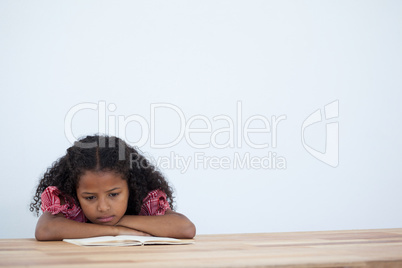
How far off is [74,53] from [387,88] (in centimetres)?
179

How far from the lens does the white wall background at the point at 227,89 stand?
259cm

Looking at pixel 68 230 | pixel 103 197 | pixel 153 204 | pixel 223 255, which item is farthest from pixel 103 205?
pixel 223 255

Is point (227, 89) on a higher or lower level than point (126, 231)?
higher

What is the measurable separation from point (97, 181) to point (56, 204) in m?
0.16

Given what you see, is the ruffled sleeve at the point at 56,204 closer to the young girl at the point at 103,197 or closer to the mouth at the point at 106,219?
the young girl at the point at 103,197

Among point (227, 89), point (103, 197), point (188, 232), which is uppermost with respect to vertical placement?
point (227, 89)

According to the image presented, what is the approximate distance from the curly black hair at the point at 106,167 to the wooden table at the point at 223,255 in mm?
361

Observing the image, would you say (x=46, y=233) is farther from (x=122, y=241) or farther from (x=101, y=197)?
(x=122, y=241)

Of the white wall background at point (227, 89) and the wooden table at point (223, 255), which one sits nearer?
the wooden table at point (223, 255)

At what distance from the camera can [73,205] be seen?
1.81 metres

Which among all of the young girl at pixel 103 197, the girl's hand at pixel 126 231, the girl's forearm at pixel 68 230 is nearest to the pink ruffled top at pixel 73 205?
the young girl at pixel 103 197

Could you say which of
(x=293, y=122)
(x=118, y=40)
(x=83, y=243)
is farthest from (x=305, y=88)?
(x=83, y=243)

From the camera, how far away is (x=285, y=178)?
3025 mm

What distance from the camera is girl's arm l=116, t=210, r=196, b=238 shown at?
1635mm
